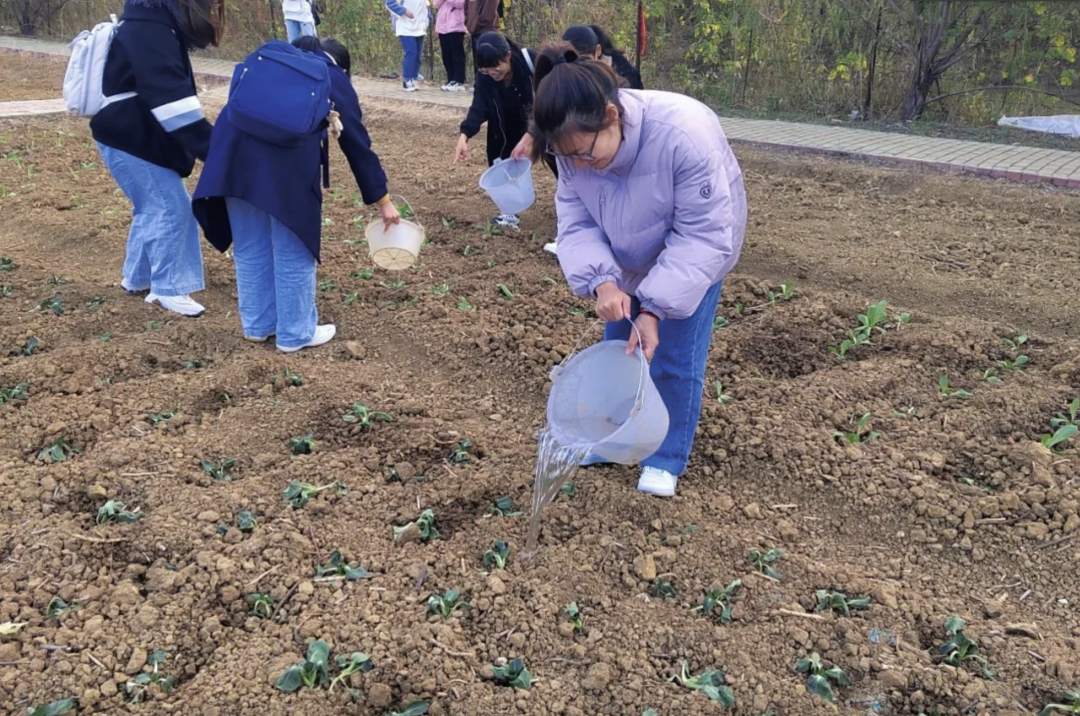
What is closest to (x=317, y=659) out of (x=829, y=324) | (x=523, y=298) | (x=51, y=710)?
(x=51, y=710)

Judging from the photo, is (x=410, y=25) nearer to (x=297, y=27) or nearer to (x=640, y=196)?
(x=297, y=27)

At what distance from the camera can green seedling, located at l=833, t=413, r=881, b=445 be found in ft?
10.8

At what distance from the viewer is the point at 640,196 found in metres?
2.44

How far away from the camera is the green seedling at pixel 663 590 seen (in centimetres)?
260

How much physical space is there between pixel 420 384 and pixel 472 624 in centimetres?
149

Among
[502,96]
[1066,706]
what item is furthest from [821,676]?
[502,96]

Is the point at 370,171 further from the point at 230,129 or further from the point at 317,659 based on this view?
the point at 317,659

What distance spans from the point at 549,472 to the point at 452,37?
8.29m

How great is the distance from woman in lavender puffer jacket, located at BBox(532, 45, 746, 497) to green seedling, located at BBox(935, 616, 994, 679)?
3.53 feet

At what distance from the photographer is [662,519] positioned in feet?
9.46

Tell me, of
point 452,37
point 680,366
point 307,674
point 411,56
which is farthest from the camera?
point 411,56

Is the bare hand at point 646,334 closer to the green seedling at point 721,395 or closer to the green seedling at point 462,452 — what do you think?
the green seedling at point 462,452

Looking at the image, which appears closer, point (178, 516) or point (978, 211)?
point (178, 516)

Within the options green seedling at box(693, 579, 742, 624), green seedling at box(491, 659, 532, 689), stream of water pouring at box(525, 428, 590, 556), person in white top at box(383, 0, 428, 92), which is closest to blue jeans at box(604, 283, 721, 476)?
stream of water pouring at box(525, 428, 590, 556)
